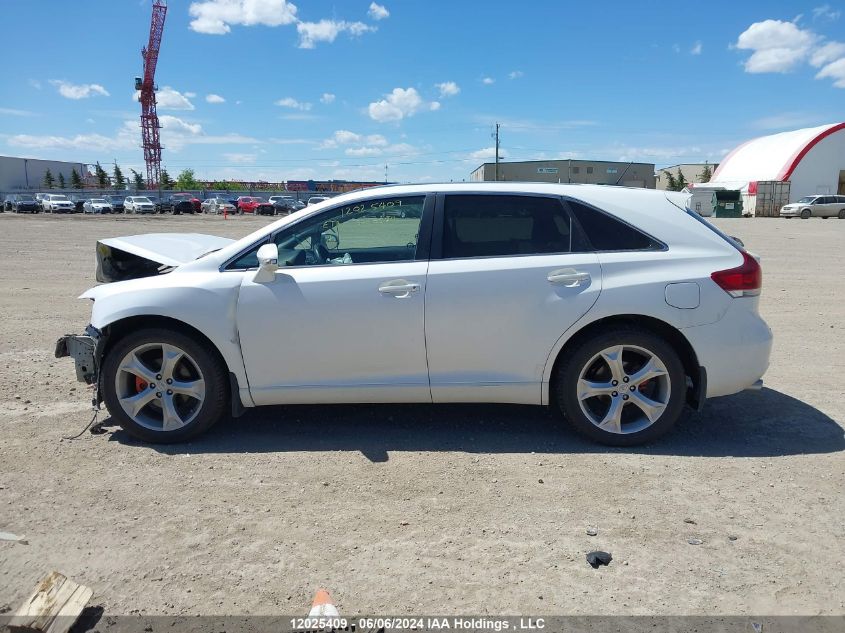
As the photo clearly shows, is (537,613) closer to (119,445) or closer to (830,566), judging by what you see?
(830,566)

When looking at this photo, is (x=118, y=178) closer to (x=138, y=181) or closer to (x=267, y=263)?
(x=138, y=181)

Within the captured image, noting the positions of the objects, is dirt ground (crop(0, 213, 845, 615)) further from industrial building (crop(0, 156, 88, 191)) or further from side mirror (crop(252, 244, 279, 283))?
industrial building (crop(0, 156, 88, 191))

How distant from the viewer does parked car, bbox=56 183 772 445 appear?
13.6 feet

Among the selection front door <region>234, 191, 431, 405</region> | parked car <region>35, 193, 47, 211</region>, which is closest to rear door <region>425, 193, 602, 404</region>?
front door <region>234, 191, 431, 405</region>

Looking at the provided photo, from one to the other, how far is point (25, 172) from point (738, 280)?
10779 cm

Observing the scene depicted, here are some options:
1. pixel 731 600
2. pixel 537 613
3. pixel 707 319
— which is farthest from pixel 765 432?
pixel 537 613

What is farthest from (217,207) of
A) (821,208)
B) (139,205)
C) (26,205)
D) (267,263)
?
(267,263)

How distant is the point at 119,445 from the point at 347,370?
166 centimetres

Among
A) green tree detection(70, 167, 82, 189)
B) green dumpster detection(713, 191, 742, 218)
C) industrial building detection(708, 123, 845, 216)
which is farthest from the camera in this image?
green tree detection(70, 167, 82, 189)

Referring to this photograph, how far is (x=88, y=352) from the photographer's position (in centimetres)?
445

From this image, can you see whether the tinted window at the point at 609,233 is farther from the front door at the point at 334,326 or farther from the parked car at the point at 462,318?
the front door at the point at 334,326

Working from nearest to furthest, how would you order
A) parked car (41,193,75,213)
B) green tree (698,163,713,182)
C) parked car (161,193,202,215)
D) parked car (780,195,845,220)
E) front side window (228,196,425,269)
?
front side window (228,196,425,269) < parked car (780,195,845,220) < parked car (41,193,75,213) < parked car (161,193,202,215) < green tree (698,163,713,182)

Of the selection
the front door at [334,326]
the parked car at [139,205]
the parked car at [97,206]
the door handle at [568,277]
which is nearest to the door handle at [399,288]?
the front door at [334,326]

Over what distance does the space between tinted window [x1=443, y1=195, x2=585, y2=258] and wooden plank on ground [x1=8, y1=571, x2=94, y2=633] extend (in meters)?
2.76
